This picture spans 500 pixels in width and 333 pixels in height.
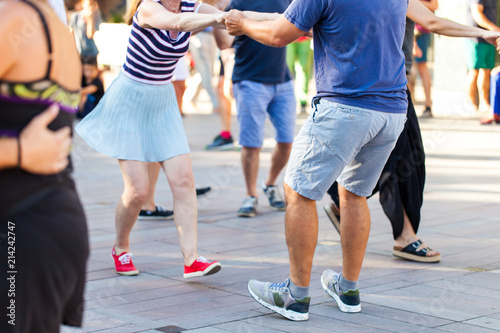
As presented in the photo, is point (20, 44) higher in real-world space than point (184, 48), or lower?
higher

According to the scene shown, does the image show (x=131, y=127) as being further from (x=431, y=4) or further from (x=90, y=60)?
(x=90, y=60)

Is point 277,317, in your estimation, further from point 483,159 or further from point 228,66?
point 228,66

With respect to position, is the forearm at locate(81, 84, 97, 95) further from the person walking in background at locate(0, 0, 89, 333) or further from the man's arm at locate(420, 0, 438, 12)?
the person walking in background at locate(0, 0, 89, 333)

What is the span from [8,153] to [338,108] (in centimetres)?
204

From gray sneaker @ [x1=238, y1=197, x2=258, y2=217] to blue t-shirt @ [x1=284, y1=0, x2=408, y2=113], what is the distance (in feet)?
9.49

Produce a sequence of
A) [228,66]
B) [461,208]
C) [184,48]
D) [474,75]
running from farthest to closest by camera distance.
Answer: [474,75]
[228,66]
[461,208]
[184,48]

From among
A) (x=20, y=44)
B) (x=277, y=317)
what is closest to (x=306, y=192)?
(x=277, y=317)

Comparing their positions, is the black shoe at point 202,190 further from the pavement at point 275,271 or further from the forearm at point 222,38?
the forearm at point 222,38

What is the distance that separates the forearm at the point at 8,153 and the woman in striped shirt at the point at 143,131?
8.69 feet

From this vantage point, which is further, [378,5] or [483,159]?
[483,159]

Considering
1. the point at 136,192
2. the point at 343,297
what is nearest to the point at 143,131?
the point at 136,192

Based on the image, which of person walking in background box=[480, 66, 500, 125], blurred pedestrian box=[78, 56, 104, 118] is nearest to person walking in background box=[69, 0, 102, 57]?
blurred pedestrian box=[78, 56, 104, 118]

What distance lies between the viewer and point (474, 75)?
40.6ft

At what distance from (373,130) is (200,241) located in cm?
232
